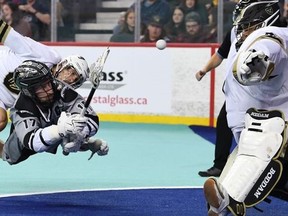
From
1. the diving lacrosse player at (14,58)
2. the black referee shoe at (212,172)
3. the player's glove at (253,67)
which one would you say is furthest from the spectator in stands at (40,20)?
the player's glove at (253,67)

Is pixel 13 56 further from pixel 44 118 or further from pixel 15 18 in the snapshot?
pixel 15 18

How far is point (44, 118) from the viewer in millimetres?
6598

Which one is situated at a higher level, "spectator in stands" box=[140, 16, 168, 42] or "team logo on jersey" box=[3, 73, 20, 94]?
"team logo on jersey" box=[3, 73, 20, 94]

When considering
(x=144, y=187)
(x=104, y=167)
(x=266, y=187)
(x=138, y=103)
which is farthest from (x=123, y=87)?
(x=266, y=187)

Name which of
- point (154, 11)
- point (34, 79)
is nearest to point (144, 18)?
point (154, 11)

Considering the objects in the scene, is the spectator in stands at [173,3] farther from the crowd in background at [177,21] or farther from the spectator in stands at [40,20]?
the spectator in stands at [40,20]

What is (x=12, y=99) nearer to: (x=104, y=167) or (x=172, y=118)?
(x=104, y=167)

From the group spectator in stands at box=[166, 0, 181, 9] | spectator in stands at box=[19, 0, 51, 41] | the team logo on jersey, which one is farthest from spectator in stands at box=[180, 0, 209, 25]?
the team logo on jersey

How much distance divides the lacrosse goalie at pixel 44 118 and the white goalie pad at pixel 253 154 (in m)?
1.20

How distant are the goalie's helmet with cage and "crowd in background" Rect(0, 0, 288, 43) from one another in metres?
5.62

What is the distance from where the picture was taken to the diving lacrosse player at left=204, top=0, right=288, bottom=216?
16.8 feet

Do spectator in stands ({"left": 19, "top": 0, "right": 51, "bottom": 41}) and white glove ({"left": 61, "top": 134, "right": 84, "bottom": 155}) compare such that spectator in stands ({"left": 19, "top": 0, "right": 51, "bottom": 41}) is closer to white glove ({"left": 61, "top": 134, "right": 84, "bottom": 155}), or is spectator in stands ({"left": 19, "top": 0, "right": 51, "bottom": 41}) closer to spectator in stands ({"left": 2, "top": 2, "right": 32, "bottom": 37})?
spectator in stands ({"left": 2, "top": 2, "right": 32, "bottom": 37})

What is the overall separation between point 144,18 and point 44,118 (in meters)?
5.83

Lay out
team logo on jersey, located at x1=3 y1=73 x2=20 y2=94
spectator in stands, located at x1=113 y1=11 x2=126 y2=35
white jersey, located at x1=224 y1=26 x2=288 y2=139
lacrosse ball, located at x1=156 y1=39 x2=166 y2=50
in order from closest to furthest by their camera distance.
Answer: white jersey, located at x1=224 y1=26 x2=288 y2=139, team logo on jersey, located at x1=3 y1=73 x2=20 y2=94, lacrosse ball, located at x1=156 y1=39 x2=166 y2=50, spectator in stands, located at x1=113 y1=11 x2=126 y2=35
